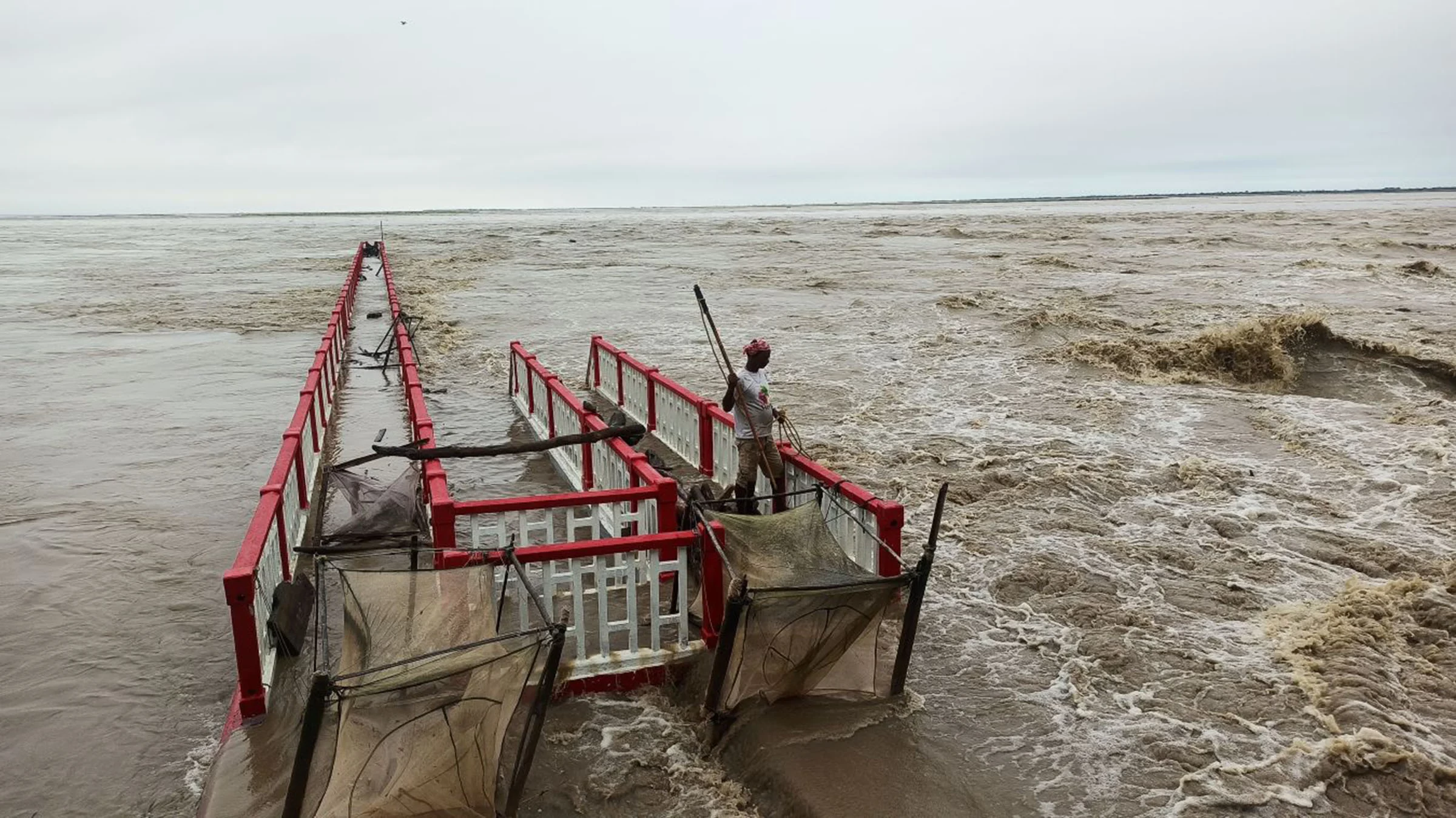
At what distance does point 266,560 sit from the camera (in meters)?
5.95

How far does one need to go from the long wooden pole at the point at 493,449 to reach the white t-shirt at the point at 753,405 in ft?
2.75

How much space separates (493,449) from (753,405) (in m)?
2.14

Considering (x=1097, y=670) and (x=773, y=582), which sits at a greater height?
(x=773, y=582)

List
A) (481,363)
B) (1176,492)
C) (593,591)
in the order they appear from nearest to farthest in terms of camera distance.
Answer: (593,591), (1176,492), (481,363)

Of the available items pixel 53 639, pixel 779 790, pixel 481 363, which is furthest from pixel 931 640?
pixel 481 363

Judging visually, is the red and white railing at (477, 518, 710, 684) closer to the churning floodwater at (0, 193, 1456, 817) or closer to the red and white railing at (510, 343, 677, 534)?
the churning floodwater at (0, 193, 1456, 817)

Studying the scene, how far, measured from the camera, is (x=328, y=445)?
1221cm

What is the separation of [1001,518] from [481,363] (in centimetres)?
1288

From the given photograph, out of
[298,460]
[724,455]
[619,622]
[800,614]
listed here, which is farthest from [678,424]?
[800,614]

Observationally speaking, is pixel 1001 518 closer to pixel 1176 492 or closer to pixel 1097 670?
pixel 1176 492

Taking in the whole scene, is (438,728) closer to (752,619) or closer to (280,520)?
(752,619)

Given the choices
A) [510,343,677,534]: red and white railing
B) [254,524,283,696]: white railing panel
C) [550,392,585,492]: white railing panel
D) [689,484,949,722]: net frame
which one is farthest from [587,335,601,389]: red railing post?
[689,484,949,722]: net frame

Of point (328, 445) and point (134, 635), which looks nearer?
point (134, 635)

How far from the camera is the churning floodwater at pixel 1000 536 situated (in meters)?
5.29
